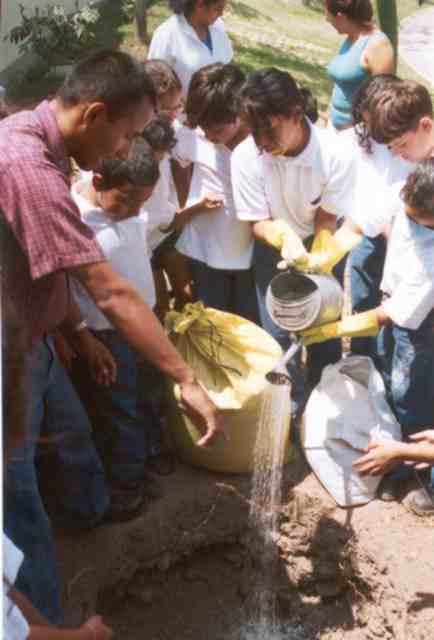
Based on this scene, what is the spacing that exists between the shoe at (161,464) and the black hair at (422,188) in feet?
4.51

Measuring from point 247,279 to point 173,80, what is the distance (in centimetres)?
89

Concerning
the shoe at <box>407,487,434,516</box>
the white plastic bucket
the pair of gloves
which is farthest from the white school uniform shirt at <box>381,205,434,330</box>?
the shoe at <box>407,487,434,516</box>

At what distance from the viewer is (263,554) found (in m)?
3.41

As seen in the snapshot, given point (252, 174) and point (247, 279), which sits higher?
point (252, 174)

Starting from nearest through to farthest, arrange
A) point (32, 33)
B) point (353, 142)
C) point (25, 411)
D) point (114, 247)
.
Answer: point (25, 411)
point (114, 247)
point (353, 142)
point (32, 33)

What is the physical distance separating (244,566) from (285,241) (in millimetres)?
1361

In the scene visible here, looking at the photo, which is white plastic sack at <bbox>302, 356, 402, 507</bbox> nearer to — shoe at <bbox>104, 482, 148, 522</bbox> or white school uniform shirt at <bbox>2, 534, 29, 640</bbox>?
shoe at <bbox>104, 482, 148, 522</bbox>

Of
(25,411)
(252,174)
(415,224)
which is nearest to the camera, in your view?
(25,411)

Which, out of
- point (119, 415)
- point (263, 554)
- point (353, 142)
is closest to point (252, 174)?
point (353, 142)

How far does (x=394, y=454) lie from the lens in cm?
272

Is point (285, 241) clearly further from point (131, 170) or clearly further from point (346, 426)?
point (346, 426)

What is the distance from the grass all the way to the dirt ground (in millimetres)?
4997

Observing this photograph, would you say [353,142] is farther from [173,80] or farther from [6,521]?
[6,521]

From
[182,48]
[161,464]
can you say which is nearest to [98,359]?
[161,464]
